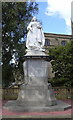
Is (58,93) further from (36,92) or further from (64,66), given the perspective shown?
(36,92)

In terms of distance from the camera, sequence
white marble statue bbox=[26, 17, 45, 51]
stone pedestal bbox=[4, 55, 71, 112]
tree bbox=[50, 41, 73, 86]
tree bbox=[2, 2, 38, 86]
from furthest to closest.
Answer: tree bbox=[50, 41, 73, 86]
tree bbox=[2, 2, 38, 86]
white marble statue bbox=[26, 17, 45, 51]
stone pedestal bbox=[4, 55, 71, 112]

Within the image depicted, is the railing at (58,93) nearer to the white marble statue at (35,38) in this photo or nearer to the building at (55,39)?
the white marble statue at (35,38)

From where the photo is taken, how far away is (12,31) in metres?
17.4

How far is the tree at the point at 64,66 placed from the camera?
18234mm

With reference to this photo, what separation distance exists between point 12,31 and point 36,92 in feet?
29.4

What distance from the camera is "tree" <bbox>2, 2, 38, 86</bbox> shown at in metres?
16.9

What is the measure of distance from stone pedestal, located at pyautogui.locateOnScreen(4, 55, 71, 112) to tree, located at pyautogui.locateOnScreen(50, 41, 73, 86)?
780cm

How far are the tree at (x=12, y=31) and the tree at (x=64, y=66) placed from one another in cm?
382

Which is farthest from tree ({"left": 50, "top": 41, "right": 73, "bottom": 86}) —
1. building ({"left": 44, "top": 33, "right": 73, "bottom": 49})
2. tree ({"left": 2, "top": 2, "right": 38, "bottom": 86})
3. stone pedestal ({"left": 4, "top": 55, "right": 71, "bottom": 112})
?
building ({"left": 44, "top": 33, "right": 73, "bottom": 49})

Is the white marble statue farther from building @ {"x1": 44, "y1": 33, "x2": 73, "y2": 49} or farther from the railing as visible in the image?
building @ {"x1": 44, "y1": 33, "x2": 73, "y2": 49}

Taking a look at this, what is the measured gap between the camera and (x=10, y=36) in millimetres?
17391

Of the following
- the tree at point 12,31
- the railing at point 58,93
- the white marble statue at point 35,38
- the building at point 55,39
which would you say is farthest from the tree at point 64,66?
the building at point 55,39

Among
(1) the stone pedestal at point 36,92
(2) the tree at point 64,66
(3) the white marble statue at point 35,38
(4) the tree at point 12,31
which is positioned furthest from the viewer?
(2) the tree at point 64,66

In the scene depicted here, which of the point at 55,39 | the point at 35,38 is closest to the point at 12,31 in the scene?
the point at 35,38
